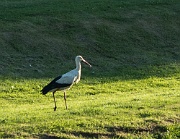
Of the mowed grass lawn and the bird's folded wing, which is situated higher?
the bird's folded wing

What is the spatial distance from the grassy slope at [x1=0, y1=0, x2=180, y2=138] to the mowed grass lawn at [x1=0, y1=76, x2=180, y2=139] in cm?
2

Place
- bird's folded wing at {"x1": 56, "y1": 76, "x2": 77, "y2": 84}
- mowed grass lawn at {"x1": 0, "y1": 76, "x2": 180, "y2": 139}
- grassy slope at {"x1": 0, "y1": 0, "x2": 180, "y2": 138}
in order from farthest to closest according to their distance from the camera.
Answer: bird's folded wing at {"x1": 56, "y1": 76, "x2": 77, "y2": 84} → grassy slope at {"x1": 0, "y1": 0, "x2": 180, "y2": 138} → mowed grass lawn at {"x1": 0, "y1": 76, "x2": 180, "y2": 139}

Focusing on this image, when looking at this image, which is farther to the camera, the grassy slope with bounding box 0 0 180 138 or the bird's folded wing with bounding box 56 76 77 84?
the bird's folded wing with bounding box 56 76 77 84

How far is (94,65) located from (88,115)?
882cm

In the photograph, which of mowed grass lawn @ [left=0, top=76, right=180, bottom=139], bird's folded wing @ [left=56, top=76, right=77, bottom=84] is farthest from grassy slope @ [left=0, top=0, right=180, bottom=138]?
bird's folded wing @ [left=56, top=76, right=77, bottom=84]

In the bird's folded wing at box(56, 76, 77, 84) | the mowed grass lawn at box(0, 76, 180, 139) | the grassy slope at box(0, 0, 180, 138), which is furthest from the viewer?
the bird's folded wing at box(56, 76, 77, 84)

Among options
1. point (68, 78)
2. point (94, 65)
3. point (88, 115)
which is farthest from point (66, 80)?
point (94, 65)

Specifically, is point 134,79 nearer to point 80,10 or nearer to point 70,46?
A: point 70,46

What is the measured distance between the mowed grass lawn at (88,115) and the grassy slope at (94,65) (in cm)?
2

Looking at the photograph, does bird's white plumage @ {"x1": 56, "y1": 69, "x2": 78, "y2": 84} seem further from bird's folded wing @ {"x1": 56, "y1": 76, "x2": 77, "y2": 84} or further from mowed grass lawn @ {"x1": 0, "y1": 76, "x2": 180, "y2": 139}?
mowed grass lawn @ {"x1": 0, "y1": 76, "x2": 180, "y2": 139}

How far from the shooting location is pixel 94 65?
2112cm

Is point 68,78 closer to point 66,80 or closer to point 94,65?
point 66,80

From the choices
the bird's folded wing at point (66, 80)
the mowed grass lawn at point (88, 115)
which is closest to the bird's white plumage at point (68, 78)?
the bird's folded wing at point (66, 80)

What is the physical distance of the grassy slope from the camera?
11.9 metres
